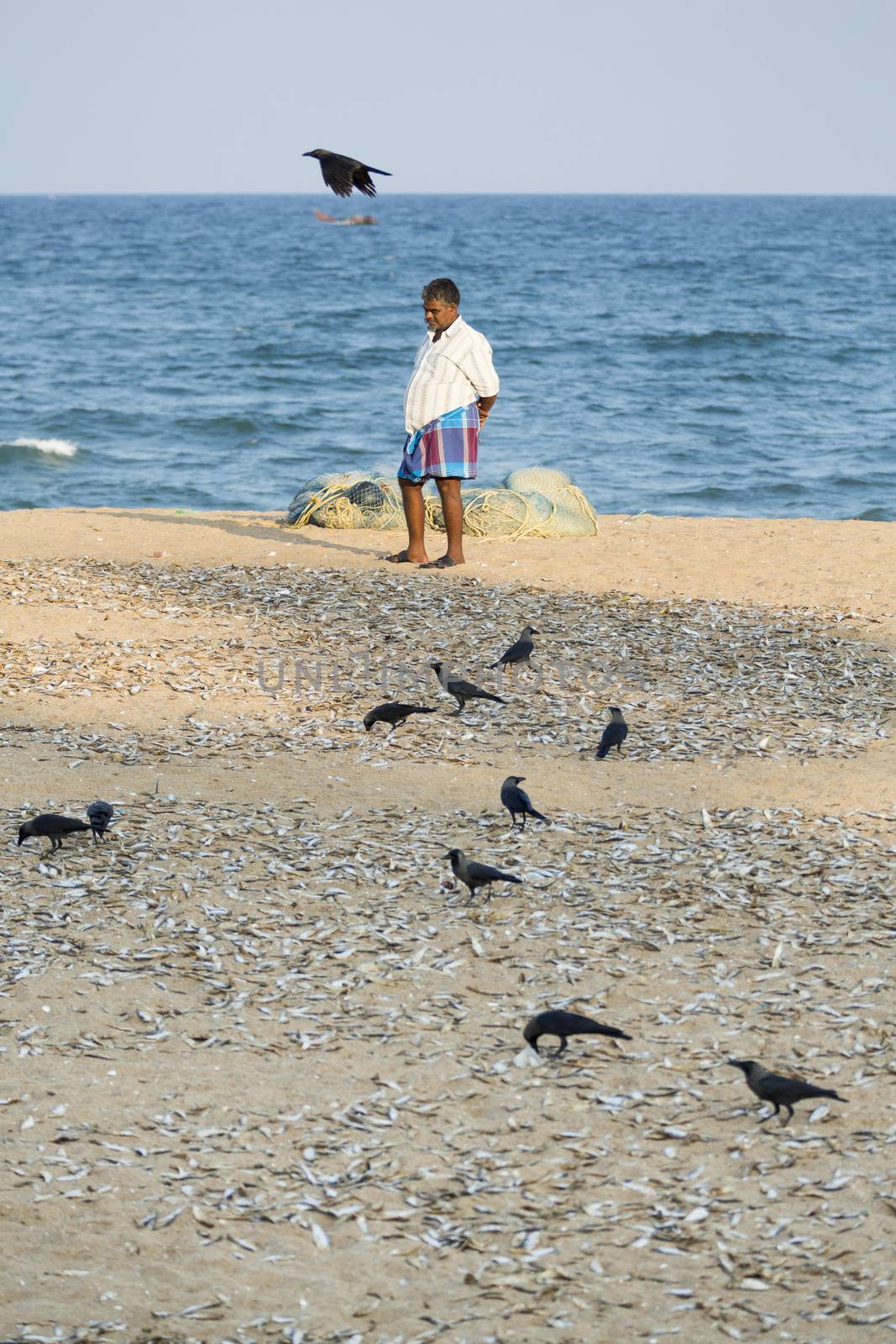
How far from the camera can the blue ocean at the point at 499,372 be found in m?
18.8

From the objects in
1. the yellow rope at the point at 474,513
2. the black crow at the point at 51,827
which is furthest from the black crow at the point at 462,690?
the yellow rope at the point at 474,513

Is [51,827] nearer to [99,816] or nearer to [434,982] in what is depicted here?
[99,816]

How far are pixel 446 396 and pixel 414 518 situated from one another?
1.09 m

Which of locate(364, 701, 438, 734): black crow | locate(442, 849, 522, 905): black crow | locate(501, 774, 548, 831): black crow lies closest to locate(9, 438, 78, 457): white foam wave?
locate(364, 701, 438, 734): black crow

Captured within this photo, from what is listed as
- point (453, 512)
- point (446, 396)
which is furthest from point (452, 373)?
point (453, 512)

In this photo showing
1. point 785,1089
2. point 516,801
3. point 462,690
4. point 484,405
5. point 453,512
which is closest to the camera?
point 785,1089

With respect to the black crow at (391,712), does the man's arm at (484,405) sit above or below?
above

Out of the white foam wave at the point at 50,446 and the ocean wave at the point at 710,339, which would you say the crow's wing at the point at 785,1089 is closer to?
the white foam wave at the point at 50,446

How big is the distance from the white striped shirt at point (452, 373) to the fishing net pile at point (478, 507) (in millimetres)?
2511

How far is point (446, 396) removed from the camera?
9.83 meters

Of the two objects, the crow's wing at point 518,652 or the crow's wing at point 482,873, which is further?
the crow's wing at point 518,652
